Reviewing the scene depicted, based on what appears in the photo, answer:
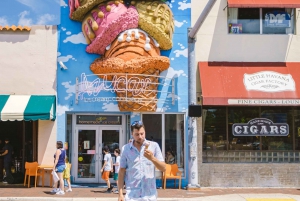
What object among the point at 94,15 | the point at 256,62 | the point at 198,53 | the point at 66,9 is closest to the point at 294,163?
the point at 256,62

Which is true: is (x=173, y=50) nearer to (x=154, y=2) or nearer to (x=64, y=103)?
(x=154, y=2)

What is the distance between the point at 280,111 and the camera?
1770cm

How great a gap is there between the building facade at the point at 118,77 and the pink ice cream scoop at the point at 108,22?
0.12 feet

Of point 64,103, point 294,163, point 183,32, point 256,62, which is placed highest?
point 183,32

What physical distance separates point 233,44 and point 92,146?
666cm

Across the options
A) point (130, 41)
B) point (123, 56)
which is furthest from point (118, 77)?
point (130, 41)

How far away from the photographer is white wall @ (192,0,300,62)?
1753 cm

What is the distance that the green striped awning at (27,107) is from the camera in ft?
51.0

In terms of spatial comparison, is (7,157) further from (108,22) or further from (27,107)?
(108,22)

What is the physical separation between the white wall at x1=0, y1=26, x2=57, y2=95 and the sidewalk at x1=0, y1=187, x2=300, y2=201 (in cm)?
368

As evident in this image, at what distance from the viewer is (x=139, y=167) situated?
6.33 metres

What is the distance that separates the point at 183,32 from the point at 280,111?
479 cm

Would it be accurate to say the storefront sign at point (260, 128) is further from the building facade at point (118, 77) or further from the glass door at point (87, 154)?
the glass door at point (87, 154)

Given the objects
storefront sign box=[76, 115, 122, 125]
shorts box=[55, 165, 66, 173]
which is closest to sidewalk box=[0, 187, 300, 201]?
shorts box=[55, 165, 66, 173]
